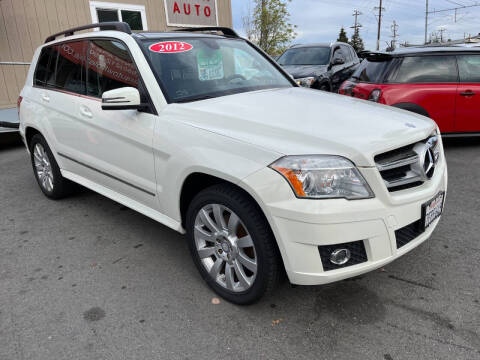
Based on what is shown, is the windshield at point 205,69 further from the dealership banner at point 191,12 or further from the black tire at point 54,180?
the dealership banner at point 191,12

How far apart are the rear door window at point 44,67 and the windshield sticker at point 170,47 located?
5.58ft

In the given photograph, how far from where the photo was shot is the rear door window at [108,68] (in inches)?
125

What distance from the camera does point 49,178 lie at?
4621 mm

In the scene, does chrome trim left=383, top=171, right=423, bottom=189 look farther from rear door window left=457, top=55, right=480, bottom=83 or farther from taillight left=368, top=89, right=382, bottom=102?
rear door window left=457, top=55, right=480, bottom=83

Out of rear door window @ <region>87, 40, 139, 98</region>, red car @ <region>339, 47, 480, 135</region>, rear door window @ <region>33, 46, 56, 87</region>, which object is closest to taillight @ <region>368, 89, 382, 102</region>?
red car @ <region>339, 47, 480, 135</region>

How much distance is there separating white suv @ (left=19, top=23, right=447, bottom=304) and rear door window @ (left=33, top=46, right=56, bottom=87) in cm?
57

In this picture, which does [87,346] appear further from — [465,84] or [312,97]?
[465,84]

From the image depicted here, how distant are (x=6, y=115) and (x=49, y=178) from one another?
4883 mm

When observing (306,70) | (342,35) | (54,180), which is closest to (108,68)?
(54,180)

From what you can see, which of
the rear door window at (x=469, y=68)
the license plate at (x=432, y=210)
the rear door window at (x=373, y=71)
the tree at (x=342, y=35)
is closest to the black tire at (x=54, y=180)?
the license plate at (x=432, y=210)

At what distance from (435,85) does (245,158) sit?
4616 millimetres

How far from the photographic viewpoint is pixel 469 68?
5820 mm

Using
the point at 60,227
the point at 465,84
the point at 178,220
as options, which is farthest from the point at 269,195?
the point at 465,84

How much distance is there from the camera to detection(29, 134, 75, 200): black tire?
4387 mm
